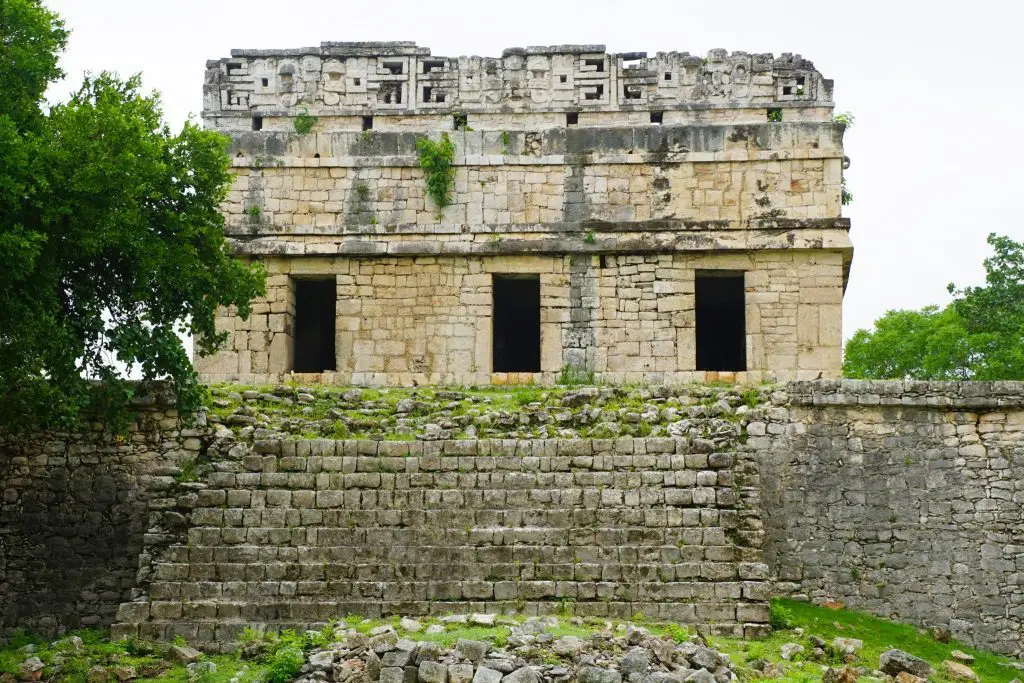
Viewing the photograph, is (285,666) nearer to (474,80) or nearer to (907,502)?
(907,502)

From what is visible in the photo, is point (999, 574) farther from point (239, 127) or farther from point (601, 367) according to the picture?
point (239, 127)

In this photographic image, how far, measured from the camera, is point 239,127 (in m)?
19.0

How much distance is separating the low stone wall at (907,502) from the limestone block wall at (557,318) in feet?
8.12

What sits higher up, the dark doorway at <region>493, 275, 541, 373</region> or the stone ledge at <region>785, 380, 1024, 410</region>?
the dark doorway at <region>493, 275, 541, 373</region>

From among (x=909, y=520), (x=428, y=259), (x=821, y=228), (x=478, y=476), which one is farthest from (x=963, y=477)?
(x=428, y=259)

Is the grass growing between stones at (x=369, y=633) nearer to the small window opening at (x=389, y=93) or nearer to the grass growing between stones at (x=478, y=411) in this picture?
the grass growing between stones at (x=478, y=411)

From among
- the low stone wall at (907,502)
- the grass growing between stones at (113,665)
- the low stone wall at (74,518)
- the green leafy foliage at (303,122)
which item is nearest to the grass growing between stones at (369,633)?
the grass growing between stones at (113,665)

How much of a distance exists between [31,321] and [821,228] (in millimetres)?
10355

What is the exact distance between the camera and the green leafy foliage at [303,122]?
1881 centimetres

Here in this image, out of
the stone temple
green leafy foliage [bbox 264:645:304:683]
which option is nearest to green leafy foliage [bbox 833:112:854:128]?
the stone temple

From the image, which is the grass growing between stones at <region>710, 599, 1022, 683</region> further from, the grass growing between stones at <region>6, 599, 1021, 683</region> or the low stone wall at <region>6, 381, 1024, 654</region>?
the low stone wall at <region>6, 381, 1024, 654</region>

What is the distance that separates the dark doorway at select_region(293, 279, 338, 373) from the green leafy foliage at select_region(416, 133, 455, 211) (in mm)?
2900

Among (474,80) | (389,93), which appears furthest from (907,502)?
(389,93)

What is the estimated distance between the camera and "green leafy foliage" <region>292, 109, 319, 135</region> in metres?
18.8
